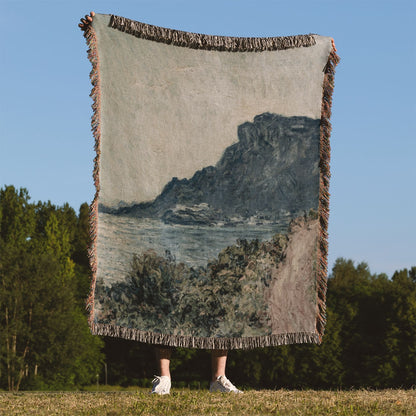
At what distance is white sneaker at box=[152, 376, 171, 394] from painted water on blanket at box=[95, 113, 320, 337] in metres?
0.73

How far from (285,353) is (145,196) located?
138 ft

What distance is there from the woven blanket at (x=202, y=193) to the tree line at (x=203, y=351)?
38.9m

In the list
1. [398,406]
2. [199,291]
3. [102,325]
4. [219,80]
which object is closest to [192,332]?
[199,291]

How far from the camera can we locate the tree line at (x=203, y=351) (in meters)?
49.7

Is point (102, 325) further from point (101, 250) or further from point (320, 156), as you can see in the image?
point (320, 156)

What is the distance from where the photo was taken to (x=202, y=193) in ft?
33.6

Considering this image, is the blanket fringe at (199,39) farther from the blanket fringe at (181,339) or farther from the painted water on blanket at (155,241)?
the blanket fringe at (181,339)

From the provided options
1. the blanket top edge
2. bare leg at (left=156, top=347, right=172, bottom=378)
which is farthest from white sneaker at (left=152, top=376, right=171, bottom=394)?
the blanket top edge

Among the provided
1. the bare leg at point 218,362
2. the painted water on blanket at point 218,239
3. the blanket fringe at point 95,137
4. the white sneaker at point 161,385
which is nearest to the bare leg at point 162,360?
the white sneaker at point 161,385

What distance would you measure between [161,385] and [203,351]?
41322 millimetres

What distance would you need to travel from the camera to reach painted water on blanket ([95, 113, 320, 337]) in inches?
395

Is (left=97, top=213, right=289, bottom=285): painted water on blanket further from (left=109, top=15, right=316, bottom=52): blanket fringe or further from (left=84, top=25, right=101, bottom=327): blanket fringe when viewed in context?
(left=109, top=15, right=316, bottom=52): blanket fringe

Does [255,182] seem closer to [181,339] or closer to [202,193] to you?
[202,193]

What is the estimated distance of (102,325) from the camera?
10008 mm
